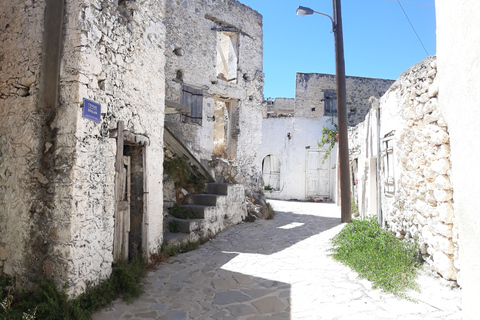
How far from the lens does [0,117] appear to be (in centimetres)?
389

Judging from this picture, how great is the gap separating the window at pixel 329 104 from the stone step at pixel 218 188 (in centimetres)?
985

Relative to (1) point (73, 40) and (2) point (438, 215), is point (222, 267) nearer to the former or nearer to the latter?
(2) point (438, 215)

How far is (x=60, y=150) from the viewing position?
3.52 metres

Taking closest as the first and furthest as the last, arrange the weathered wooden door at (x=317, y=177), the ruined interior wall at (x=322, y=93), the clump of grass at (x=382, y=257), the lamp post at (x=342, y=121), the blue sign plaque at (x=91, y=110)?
the blue sign plaque at (x=91, y=110), the clump of grass at (x=382, y=257), the lamp post at (x=342, y=121), the weathered wooden door at (x=317, y=177), the ruined interior wall at (x=322, y=93)

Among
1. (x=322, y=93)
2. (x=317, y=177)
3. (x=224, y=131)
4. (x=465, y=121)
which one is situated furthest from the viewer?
(x=322, y=93)

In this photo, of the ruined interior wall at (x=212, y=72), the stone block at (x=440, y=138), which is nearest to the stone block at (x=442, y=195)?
the stone block at (x=440, y=138)

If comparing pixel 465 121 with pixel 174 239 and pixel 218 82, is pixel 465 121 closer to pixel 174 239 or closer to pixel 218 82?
pixel 174 239

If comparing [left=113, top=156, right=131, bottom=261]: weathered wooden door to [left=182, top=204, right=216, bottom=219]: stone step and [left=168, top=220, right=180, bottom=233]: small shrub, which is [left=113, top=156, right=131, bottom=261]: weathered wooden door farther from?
[left=182, top=204, right=216, bottom=219]: stone step

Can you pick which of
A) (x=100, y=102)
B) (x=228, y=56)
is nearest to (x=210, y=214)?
(x=100, y=102)

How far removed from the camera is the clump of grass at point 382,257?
13.2ft

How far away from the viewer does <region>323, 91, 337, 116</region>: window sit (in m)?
16.8

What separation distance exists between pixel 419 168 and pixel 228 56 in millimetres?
8011

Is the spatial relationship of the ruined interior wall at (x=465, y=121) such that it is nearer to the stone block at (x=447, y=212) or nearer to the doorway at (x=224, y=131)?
the stone block at (x=447, y=212)

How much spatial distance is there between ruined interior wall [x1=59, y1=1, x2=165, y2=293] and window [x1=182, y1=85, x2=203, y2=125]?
397 cm
